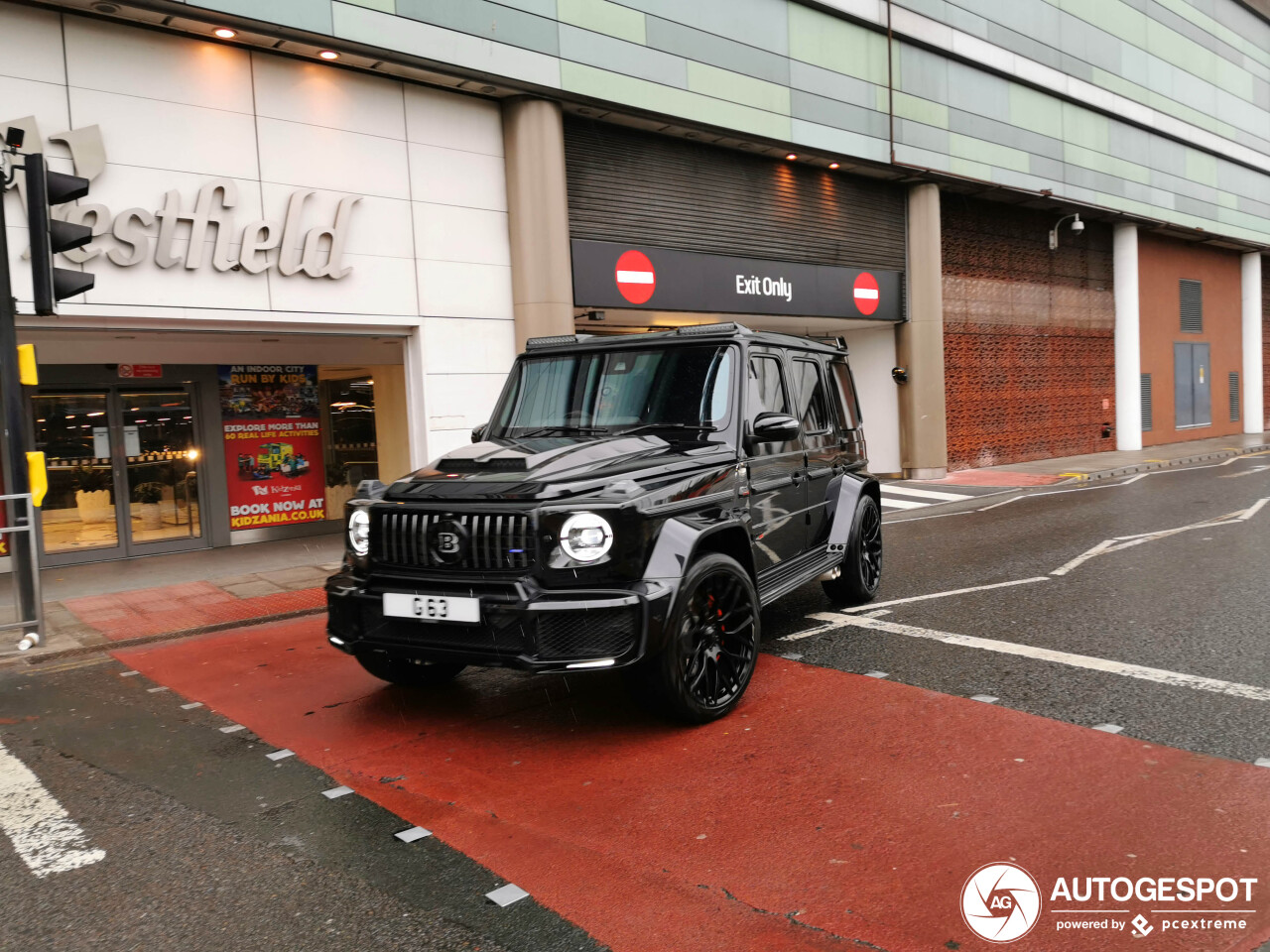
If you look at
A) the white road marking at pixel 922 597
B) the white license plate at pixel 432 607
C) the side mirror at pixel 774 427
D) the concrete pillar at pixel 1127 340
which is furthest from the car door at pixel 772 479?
the concrete pillar at pixel 1127 340

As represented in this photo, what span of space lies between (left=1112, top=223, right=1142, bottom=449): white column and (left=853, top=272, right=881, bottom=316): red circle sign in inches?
414

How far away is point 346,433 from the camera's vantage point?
1395 cm

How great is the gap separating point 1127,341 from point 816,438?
73.2 feet

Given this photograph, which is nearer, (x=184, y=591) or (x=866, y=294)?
(x=184, y=591)

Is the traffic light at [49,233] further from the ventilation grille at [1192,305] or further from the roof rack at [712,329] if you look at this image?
the ventilation grille at [1192,305]

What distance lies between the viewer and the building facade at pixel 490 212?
32.4ft

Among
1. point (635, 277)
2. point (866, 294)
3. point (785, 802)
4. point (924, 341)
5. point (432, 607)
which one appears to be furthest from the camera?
point (924, 341)

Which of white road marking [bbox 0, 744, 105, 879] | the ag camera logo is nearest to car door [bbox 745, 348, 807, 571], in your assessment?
the ag camera logo

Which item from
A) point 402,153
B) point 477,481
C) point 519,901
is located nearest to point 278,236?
point 402,153

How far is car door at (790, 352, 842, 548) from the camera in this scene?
6.37 meters

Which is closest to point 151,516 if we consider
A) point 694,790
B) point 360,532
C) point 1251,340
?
point 360,532

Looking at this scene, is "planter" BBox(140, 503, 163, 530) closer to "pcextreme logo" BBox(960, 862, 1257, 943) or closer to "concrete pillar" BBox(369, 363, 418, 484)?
"concrete pillar" BBox(369, 363, 418, 484)

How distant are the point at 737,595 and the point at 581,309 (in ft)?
31.3

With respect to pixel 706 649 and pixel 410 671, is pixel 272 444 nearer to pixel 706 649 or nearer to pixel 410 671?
pixel 410 671
